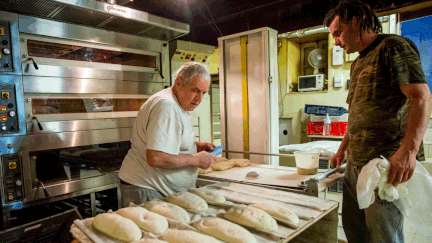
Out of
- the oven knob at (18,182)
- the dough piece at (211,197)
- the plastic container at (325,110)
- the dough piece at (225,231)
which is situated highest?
the plastic container at (325,110)

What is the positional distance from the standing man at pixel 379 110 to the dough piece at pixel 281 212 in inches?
23.6

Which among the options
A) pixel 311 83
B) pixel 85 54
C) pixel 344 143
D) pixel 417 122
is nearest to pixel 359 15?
pixel 417 122

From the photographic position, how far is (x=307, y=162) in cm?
197

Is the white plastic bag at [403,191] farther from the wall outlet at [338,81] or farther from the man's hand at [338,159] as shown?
the wall outlet at [338,81]

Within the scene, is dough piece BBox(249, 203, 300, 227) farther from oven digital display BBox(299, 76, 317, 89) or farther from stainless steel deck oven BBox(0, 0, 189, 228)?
oven digital display BBox(299, 76, 317, 89)

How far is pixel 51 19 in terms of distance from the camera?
8.11 ft

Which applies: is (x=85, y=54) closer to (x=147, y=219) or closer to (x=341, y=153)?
(x=147, y=219)

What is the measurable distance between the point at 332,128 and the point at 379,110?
15.6 ft

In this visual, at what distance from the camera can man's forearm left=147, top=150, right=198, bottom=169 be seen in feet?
4.96

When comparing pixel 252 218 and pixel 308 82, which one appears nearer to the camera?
pixel 252 218

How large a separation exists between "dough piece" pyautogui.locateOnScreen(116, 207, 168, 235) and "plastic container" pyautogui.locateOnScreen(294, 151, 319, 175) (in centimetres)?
116

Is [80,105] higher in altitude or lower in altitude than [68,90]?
lower

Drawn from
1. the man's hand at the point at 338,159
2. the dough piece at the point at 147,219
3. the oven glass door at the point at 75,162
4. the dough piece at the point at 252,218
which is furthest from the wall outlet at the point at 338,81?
the dough piece at the point at 147,219

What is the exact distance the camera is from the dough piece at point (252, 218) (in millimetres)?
1140
